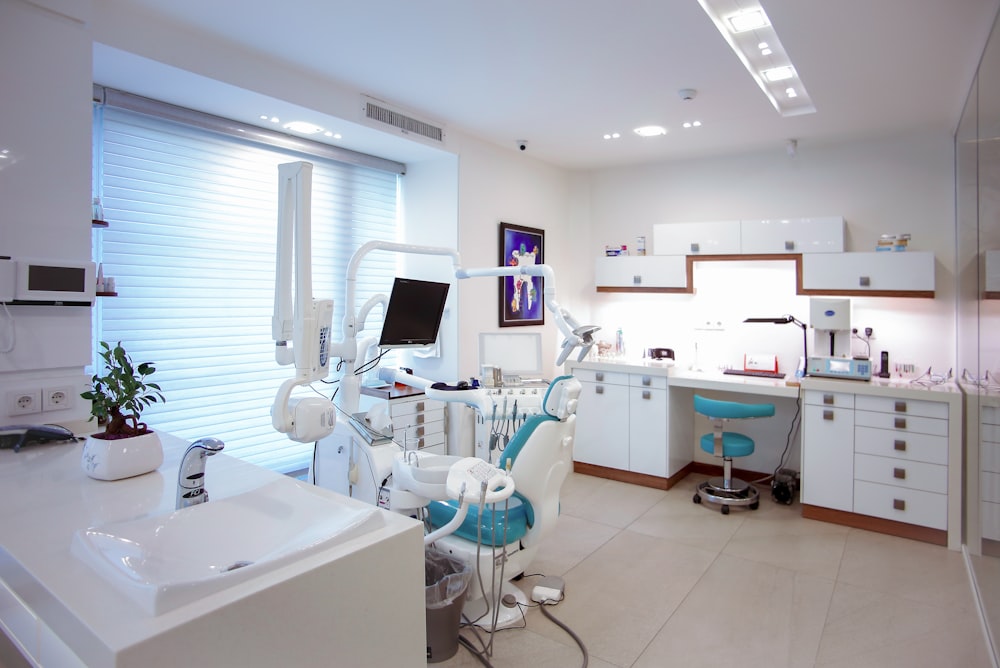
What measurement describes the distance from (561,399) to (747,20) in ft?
6.29

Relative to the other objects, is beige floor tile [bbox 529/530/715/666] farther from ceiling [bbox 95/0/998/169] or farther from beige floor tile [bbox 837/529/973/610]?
ceiling [bbox 95/0/998/169]

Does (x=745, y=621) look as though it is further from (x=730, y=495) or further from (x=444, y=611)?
(x=730, y=495)

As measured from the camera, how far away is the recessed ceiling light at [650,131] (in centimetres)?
429

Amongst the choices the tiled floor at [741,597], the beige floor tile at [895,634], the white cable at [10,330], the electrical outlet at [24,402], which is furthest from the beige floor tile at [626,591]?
the white cable at [10,330]

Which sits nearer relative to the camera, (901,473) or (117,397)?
(117,397)

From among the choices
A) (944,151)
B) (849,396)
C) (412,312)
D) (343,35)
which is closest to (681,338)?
(849,396)

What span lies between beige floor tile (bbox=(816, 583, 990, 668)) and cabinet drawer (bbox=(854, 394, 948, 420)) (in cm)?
119

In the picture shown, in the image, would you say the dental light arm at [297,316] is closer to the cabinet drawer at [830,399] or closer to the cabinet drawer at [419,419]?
the cabinet drawer at [419,419]

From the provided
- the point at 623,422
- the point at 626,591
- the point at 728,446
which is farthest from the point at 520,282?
the point at 626,591

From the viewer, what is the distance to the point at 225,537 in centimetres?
152

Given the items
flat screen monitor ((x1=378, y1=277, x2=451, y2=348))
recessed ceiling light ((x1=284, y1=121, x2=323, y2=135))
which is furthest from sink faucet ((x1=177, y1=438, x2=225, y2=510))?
recessed ceiling light ((x1=284, y1=121, x2=323, y2=135))

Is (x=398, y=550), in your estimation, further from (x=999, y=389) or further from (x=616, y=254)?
(x=616, y=254)

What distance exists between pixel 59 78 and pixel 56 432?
1385 mm

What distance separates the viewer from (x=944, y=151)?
4.30 m
